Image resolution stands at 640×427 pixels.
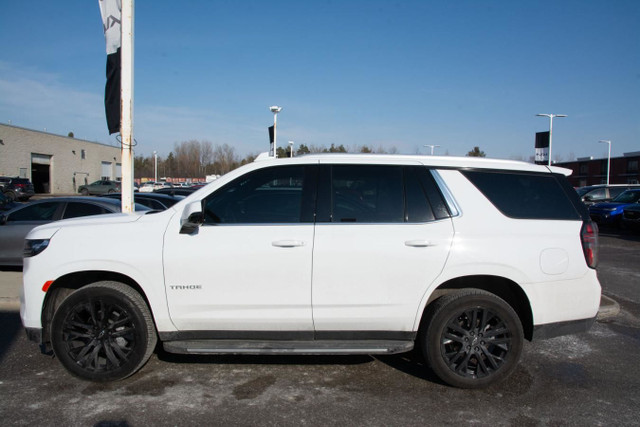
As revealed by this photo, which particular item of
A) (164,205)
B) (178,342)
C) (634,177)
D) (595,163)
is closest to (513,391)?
(178,342)

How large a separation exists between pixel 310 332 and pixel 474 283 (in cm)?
154

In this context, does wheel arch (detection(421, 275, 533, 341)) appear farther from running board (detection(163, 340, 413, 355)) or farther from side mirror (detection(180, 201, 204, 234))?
side mirror (detection(180, 201, 204, 234))

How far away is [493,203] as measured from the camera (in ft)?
12.8

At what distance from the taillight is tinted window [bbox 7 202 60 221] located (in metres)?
8.66

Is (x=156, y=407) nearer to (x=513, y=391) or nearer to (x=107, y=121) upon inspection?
(x=513, y=391)

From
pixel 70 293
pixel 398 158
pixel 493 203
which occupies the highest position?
pixel 398 158

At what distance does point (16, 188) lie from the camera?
107 ft

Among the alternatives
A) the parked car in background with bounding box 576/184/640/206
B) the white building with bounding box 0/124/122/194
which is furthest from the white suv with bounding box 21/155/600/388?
the white building with bounding box 0/124/122/194

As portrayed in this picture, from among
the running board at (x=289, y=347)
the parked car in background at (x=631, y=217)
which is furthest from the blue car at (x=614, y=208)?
the running board at (x=289, y=347)

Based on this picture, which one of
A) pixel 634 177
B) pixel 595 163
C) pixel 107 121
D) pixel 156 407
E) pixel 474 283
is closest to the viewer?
pixel 156 407

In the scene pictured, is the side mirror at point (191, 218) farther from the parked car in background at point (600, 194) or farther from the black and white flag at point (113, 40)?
the parked car in background at point (600, 194)

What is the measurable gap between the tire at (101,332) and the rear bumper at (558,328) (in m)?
3.31

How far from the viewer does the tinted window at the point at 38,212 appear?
27.8 ft

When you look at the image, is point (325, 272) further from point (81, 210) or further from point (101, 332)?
point (81, 210)
